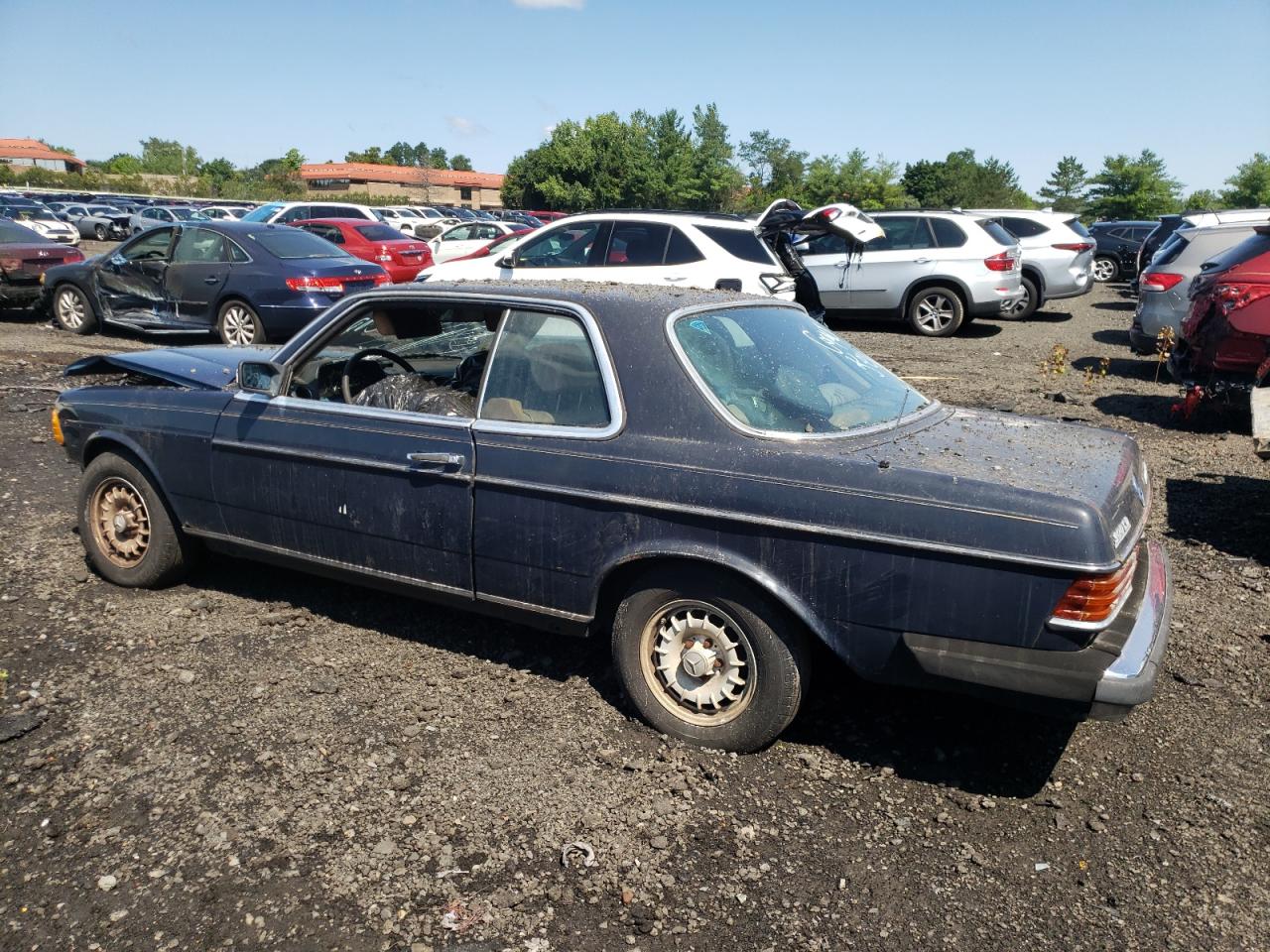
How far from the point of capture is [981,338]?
46.2 feet

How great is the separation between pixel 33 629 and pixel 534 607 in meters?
2.47

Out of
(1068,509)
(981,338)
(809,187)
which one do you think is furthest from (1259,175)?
(1068,509)

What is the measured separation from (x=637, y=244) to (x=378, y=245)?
28.4ft

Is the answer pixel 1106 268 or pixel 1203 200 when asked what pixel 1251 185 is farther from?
pixel 1106 268

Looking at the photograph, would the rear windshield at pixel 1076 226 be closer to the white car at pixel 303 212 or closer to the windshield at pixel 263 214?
the white car at pixel 303 212

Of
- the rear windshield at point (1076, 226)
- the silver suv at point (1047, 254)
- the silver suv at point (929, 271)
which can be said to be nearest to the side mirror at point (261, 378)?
the silver suv at point (929, 271)

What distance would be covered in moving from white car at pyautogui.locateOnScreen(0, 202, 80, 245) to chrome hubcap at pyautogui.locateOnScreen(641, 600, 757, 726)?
27173 millimetres

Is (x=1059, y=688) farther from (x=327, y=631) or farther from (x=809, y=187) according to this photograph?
(x=809, y=187)

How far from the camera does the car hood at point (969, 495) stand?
9.20ft

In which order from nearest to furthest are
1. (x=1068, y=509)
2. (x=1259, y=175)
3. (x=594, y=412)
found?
(x=1068, y=509), (x=594, y=412), (x=1259, y=175)

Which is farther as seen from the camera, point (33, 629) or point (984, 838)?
point (33, 629)

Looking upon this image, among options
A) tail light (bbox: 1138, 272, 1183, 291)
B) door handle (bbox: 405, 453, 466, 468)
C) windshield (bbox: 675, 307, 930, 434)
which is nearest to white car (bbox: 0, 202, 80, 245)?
tail light (bbox: 1138, 272, 1183, 291)

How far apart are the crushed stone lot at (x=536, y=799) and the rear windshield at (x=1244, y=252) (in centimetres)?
428

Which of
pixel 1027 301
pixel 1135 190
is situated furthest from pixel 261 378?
pixel 1135 190
